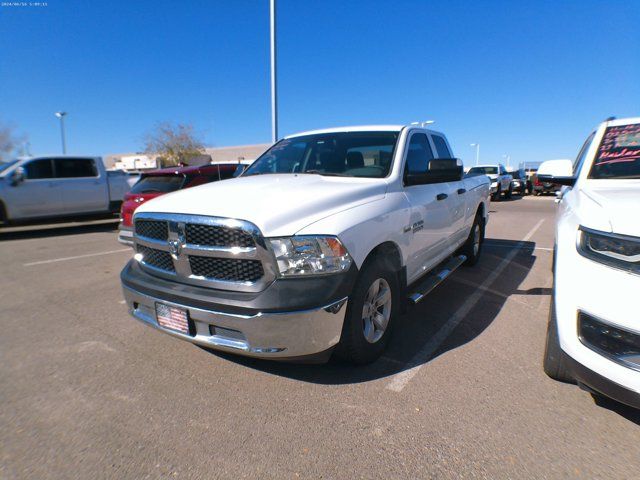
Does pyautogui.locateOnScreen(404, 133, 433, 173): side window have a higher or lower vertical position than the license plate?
higher

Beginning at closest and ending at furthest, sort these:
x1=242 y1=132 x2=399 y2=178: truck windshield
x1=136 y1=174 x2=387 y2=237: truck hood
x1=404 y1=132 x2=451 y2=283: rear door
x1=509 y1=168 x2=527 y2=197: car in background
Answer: x1=136 y1=174 x2=387 y2=237: truck hood, x1=404 y1=132 x2=451 y2=283: rear door, x1=242 y1=132 x2=399 y2=178: truck windshield, x1=509 y1=168 x2=527 y2=197: car in background

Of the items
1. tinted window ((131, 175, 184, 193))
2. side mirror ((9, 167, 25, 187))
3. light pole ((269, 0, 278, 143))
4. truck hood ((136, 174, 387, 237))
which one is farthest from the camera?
light pole ((269, 0, 278, 143))

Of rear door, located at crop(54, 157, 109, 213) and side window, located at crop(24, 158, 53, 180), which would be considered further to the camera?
rear door, located at crop(54, 157, 109, 213)

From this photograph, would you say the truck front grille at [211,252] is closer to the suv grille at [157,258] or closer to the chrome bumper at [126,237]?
the suv grille at [157,258]

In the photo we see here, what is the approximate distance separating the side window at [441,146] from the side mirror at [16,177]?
10.3 meters

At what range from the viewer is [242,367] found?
2.98 metres

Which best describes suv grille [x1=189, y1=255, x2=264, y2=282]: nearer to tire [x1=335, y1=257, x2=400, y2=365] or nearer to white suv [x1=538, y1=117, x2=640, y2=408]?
tire [x1=335, y1=257, x2=400, y2=365]

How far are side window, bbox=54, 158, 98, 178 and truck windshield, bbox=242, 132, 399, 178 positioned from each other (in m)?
8.86

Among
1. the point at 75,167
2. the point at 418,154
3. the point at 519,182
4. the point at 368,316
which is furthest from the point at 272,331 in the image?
the point at 519,182

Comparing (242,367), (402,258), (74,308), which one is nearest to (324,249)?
(402,258)

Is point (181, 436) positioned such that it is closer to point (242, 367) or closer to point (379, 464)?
point (242, 367)

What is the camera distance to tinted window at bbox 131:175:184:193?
7.34m

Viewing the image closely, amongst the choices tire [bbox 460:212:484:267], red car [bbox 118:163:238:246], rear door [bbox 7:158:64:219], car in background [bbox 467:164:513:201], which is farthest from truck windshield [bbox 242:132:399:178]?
car in background [bbox 467:164:513:201]

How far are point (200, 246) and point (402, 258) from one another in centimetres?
162
